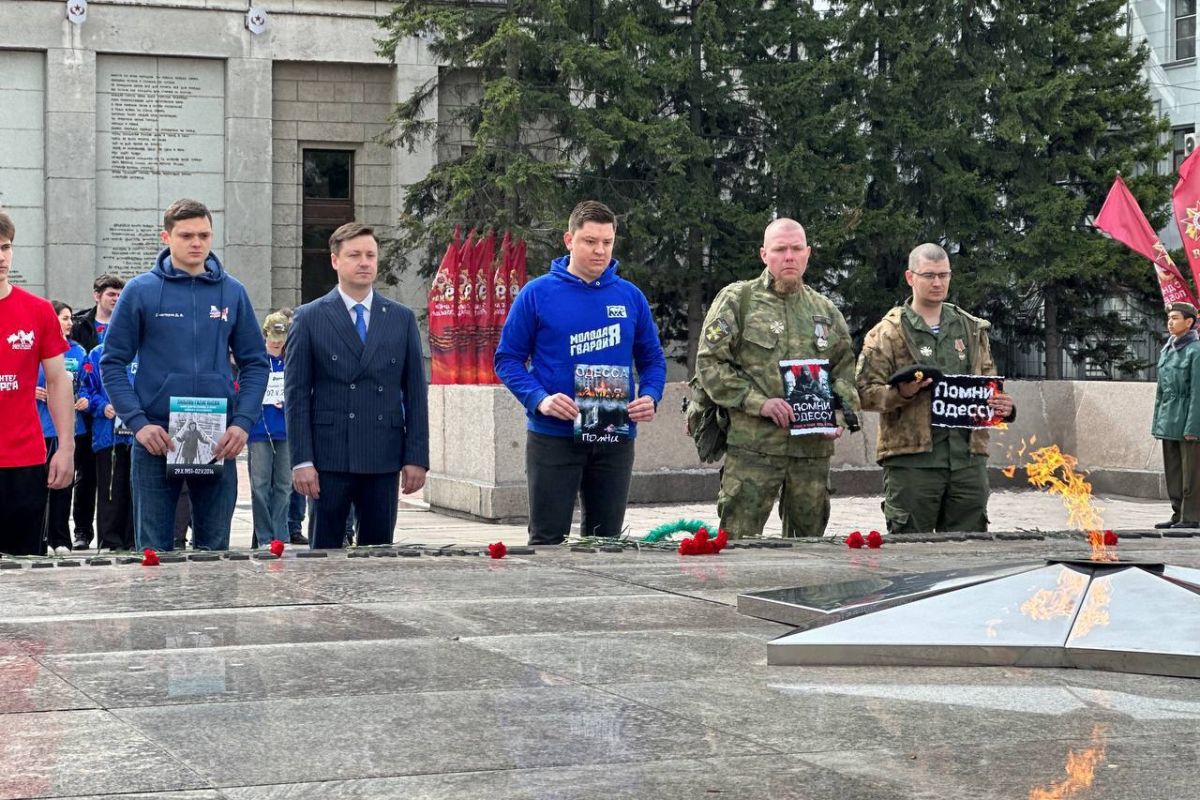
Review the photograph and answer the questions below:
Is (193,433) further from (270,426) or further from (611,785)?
(270,426)

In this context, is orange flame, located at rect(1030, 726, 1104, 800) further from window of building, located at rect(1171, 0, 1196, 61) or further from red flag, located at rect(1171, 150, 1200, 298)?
window of building, located at rect(1171, 0, 1196, 61)

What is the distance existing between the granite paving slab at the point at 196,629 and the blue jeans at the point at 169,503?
7.10ft

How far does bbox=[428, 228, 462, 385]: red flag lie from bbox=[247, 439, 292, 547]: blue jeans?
17.9 ft

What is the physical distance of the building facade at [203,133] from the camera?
33469 millimetres

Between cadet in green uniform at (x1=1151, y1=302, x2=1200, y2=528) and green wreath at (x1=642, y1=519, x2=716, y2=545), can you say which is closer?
green wreath at (x1=642, y1=519, x2=716, y2=545)

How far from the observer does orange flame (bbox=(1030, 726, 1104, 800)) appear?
3469 mm

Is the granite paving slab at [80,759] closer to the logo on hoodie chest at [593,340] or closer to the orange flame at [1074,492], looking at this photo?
the orange flame at [1074,492]

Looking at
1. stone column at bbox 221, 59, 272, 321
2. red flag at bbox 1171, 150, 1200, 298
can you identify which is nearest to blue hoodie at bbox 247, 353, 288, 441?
red flag at bbox 1171, 150, 1200, 298

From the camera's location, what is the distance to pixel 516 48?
31.0 metres

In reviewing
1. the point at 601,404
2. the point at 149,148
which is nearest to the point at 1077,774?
the point at 601,404

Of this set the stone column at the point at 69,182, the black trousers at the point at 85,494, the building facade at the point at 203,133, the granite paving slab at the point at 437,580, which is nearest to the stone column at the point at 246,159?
the building facade at the point at 203,133

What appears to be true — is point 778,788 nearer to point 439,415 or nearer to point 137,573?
point 137,573

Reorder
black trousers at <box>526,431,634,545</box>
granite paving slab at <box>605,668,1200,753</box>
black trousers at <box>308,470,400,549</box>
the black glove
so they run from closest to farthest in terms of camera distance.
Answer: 1. granite paving slab at <box>605,668,1200,753</box>
2. black trousers at <box>308,470,400,549</box>
3. black trousers at <box>526,431,634,545</box>
4. the black glove

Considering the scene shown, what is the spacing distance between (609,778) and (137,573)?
3623 millimetres
